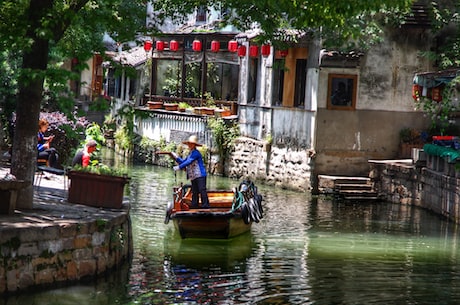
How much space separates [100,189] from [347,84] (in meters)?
16.0

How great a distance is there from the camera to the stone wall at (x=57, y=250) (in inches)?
509

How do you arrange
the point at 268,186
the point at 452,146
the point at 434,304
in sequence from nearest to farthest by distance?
the point at 434,304 < the point at 452,146 < the point at 268,186

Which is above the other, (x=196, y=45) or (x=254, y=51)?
(x=196, y=45)

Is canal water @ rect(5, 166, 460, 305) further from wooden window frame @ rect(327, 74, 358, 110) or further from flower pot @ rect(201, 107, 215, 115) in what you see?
flower pot @ rect(201, 107, 215, 115)

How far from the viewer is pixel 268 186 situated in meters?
32.9

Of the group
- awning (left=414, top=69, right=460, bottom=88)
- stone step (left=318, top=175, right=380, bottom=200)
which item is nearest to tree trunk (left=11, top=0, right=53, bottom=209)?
awning (left=414, top=69, right=460, bottom=88)

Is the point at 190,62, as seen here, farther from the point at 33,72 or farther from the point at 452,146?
the point at 33,72

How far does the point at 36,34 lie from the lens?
14094mm

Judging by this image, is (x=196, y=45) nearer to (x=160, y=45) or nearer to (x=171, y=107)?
(x=171, y=107)

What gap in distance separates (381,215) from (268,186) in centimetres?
738

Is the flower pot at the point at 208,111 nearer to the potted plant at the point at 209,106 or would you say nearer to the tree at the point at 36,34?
the potted plant at the point at 209,106

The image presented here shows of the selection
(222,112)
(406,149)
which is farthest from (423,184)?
(222,112)

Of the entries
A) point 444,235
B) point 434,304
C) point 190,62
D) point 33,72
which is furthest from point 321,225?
point 190,62

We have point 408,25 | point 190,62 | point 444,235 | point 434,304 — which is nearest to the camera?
point 434,304
